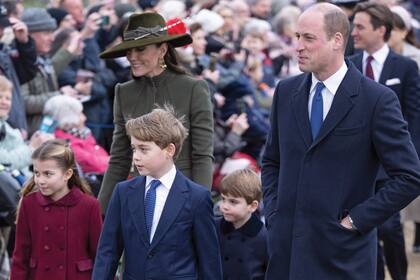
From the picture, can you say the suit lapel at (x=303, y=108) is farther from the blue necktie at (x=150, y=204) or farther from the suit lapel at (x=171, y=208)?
the blue necktie at (x=150, y=204)

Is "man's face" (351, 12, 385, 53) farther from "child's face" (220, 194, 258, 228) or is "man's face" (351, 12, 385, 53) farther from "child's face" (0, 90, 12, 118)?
"child's face" (0, 90, 12, 118)

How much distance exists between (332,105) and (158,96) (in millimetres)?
1532

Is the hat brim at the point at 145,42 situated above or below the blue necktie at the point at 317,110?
below

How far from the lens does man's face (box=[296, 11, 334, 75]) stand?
542cm

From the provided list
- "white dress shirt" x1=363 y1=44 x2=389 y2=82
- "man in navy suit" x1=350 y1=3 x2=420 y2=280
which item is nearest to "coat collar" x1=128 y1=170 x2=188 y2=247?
"man in navy suit" x1=350 y1=3 x2=420 y2=280

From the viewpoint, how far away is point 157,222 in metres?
5.70

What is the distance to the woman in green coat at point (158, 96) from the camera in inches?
255

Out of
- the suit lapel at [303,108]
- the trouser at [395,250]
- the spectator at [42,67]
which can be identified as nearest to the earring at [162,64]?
the suit lapel at [303,108]

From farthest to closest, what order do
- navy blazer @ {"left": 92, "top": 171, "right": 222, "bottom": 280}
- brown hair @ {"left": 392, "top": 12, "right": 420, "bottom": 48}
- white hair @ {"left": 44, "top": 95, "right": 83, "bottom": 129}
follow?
brown hair @ {"left": 392, "top": 12, "right": 420, "bottom": 48} < white hair @ {"left": 44, "top": 95, "right": 83, "bottom": 129} < navy blazer @ {"left": 92, "top": 171, "right": 222, "bottom": 280}

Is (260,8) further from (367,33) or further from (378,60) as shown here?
(378,60)

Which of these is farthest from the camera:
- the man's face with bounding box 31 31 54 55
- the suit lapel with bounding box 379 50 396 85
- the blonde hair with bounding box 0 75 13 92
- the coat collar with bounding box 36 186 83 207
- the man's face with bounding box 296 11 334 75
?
the man's face with bounding box 31 31 54 55

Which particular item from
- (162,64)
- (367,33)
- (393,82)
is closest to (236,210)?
(162,64)

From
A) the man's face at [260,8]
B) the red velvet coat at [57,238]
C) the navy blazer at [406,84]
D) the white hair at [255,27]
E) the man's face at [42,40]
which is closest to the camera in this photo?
the red velvet coat at [57,238]

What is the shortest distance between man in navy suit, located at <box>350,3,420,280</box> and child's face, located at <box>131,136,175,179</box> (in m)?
2.92
